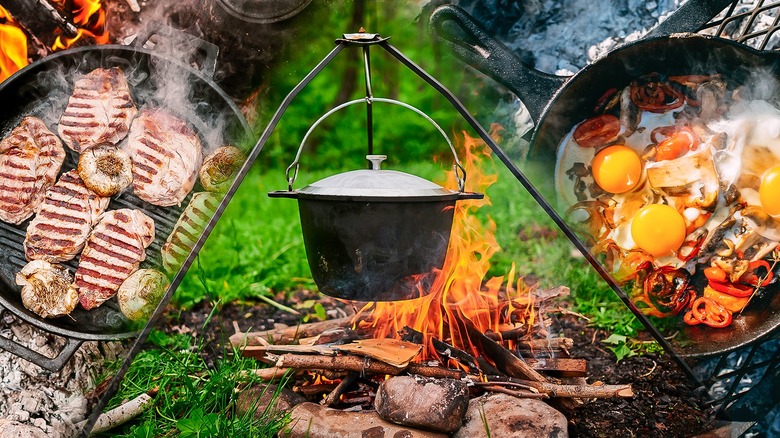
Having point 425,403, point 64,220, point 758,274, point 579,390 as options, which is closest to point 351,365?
point 425,403

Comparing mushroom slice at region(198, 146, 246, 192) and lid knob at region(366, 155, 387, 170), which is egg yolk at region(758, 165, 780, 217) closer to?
lid knob at region(366, 155, 387, 170)

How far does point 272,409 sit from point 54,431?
99cm

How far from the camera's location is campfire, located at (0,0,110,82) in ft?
9.30

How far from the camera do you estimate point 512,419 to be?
6.83ft

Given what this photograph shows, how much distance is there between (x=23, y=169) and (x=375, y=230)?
5.94 ft

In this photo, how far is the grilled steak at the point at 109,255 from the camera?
9.17 ft

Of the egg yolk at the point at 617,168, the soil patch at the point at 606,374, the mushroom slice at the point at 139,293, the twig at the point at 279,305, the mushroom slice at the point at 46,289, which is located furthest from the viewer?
the twig at the point at 279,305

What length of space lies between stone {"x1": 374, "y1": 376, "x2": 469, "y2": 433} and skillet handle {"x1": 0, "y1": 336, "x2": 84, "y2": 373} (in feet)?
4.52

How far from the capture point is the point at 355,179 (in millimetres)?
2170

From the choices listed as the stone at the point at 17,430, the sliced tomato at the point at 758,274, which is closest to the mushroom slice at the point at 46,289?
the stone at the point at 17,430

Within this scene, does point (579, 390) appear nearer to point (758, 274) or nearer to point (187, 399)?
point (758, 274)

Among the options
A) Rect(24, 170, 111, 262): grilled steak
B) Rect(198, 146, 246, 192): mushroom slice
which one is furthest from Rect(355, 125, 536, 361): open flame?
Rect(24, 170, 111, 262): grilled steak

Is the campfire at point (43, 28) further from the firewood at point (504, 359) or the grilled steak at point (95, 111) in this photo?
the firewood at point (504, 359)

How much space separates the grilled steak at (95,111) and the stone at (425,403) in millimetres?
1901
